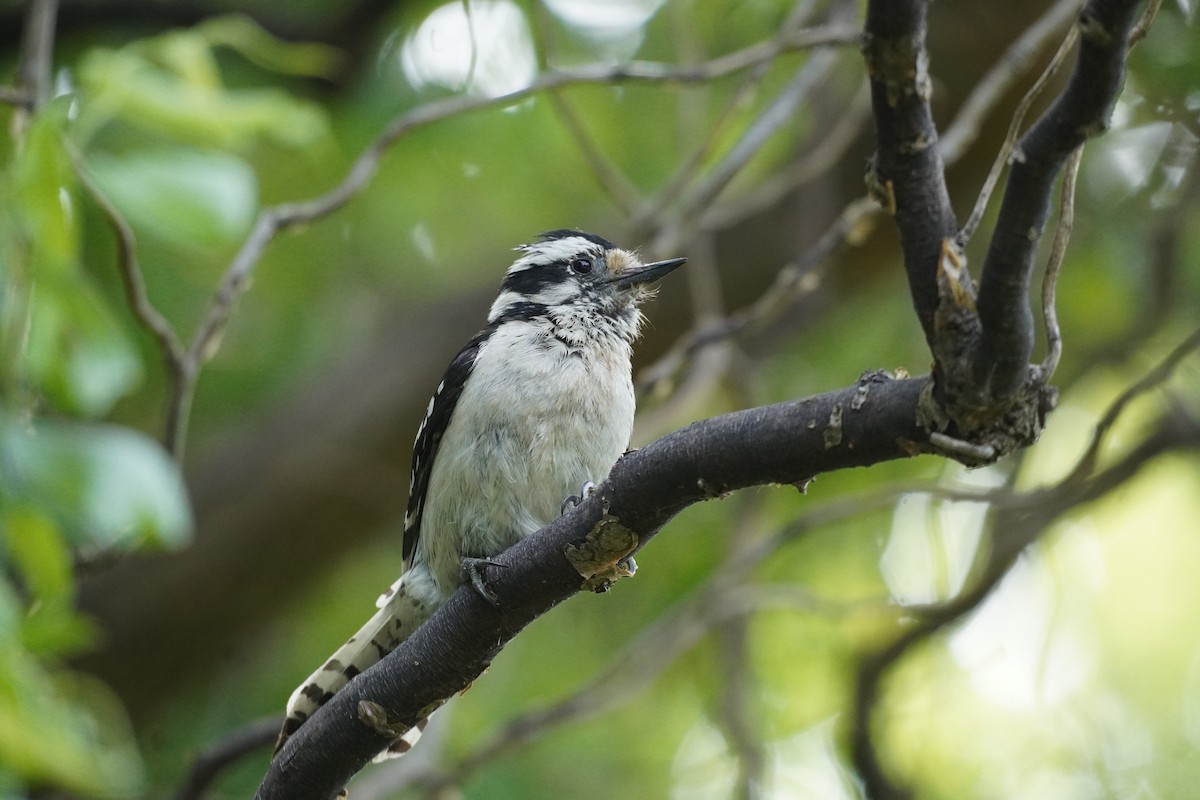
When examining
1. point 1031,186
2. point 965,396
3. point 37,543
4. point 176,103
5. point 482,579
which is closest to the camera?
point 1031,186

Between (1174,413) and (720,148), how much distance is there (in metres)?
2.80

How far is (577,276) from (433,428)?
0.79 meters

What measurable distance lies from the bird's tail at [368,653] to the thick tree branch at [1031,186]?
87.0 inches

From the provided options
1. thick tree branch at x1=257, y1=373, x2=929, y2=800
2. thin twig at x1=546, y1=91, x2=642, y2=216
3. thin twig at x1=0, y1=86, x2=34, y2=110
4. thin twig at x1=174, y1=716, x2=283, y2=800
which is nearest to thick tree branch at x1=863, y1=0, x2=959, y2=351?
thick tree branch at x1=257, y1=373, x2=929, y2=800

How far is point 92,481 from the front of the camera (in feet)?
9.61

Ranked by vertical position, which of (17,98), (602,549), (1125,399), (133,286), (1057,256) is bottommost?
(1125,399)

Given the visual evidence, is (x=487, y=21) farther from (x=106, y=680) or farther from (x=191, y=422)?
(x=106, y=680)

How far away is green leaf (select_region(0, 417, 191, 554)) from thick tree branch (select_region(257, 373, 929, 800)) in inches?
24.7

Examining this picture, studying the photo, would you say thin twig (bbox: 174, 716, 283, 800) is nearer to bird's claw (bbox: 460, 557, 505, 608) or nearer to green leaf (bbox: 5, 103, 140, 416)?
green leaf (bbox: 5, 103, 140, 416)

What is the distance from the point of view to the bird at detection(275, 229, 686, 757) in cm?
377

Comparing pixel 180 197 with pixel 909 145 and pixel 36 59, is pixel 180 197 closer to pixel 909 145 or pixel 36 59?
pixel 36 59

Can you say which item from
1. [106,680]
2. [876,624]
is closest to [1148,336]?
[876,624]

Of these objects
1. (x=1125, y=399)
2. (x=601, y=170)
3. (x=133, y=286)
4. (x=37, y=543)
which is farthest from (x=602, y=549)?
(x=601, y=170)

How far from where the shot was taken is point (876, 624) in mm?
5738
